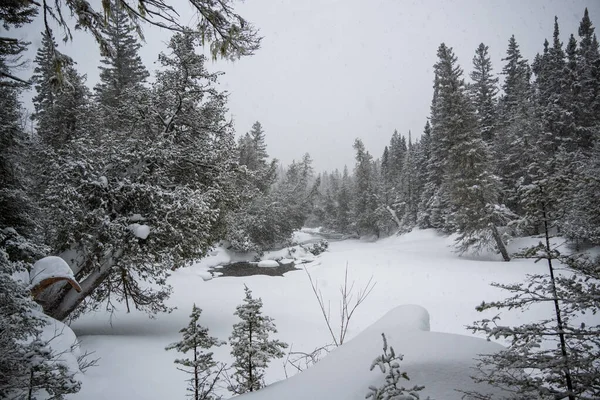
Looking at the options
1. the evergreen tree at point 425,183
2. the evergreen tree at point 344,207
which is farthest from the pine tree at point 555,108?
the evergreen tree at point 344,207

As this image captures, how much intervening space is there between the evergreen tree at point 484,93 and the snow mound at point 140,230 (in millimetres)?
29162

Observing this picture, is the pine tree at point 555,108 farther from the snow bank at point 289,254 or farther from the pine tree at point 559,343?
the pine tree at point 559,343

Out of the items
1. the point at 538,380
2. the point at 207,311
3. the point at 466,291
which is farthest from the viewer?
the point at 466,291

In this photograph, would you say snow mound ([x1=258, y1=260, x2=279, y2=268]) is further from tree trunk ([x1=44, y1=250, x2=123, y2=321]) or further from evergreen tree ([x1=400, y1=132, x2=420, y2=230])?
evergreen tree ([x1=400, y1=132, x2=420, y2=230])

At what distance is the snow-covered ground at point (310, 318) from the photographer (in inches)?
133

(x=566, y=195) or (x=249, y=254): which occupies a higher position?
(x=566, y=195)

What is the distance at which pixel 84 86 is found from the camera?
14.6 m

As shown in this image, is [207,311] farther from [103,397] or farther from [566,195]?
[566,195]

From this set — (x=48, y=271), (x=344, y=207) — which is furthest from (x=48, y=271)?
(x=344, y=207)

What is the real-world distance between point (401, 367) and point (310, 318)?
7.91 metres

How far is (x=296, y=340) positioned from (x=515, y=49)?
43622 mm

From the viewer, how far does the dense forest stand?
3.03m

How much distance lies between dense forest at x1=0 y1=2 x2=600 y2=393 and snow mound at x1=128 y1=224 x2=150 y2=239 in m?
0.03

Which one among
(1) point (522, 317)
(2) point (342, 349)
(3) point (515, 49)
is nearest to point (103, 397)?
(2) point (342, 349)
